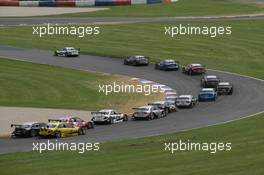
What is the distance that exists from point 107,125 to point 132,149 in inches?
478

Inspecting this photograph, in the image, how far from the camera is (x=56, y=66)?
86.2 metres

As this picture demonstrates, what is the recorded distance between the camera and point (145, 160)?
4300 centimetres

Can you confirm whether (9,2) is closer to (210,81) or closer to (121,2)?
(121,2)

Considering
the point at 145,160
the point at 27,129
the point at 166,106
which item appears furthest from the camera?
the point at 166,106

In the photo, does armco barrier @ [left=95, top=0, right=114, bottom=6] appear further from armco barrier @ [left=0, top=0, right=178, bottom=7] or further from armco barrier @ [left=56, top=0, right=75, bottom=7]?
armco barrier @ [left=56, top=0, right=75, bottom=7]

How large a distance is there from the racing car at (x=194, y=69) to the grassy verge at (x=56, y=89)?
6.34 meters

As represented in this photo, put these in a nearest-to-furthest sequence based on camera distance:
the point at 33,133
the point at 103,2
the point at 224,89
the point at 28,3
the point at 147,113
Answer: the point at 33,133, the point at 147,113, the point at 224,89, the point at 28,3, the point at 103,2

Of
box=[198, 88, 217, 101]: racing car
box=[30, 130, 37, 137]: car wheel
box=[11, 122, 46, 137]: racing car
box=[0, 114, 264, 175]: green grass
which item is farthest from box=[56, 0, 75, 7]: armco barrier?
box=[0, 114, 264, 175]: green grass

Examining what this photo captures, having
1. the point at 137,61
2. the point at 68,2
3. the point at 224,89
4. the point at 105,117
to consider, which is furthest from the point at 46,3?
the point at 105,117

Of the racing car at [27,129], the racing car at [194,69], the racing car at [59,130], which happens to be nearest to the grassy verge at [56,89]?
the racing car at [194,69]

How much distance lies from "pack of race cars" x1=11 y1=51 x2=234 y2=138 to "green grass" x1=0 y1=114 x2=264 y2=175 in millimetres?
5226

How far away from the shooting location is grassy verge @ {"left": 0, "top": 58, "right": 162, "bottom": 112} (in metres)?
68.8

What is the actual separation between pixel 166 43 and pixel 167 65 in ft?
56.7

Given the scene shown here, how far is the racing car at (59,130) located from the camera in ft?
174
